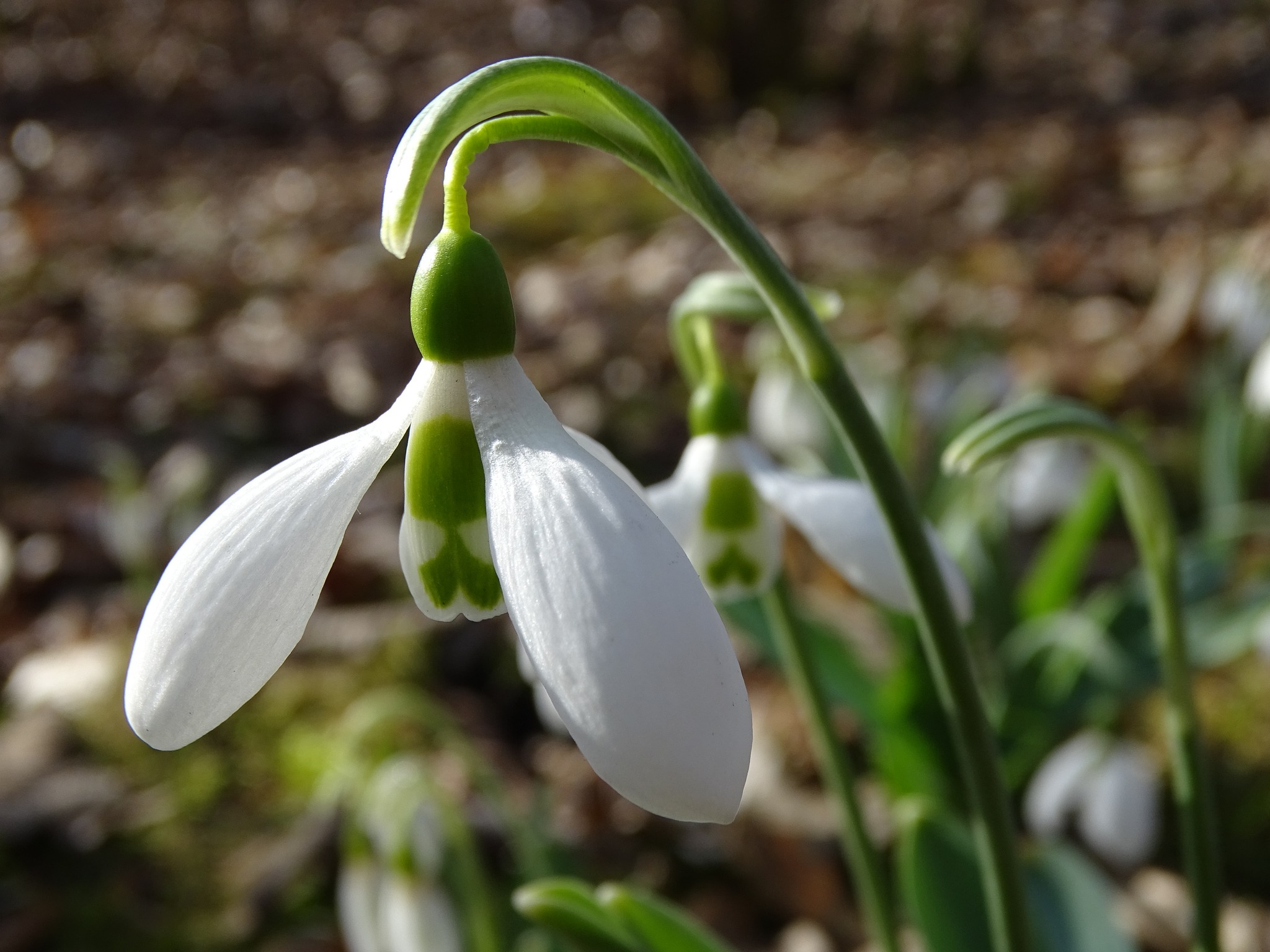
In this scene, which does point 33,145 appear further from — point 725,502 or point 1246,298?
point 725,502

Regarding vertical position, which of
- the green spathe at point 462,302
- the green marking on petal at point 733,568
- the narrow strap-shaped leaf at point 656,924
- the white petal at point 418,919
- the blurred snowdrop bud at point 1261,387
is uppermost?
the green spathe at point 462,302

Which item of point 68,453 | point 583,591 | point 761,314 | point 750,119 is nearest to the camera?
point 583,591

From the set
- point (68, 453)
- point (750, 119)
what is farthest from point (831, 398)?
point (750, 119)

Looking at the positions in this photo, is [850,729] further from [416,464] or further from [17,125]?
[17,125]

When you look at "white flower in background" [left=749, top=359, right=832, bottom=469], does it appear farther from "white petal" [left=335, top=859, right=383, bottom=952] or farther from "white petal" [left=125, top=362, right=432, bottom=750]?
"white petal" [left=125, top=362, right=432, bottom=750]

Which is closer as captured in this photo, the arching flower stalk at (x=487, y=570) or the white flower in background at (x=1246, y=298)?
the arching flower stalk at (x=487, y=570)

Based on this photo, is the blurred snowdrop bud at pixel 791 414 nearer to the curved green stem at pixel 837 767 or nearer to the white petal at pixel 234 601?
the curved green stem at pixel 837 767

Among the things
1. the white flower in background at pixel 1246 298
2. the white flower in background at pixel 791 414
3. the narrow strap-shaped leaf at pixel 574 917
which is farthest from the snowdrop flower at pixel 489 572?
the white flower in background at pixel 1246 298
